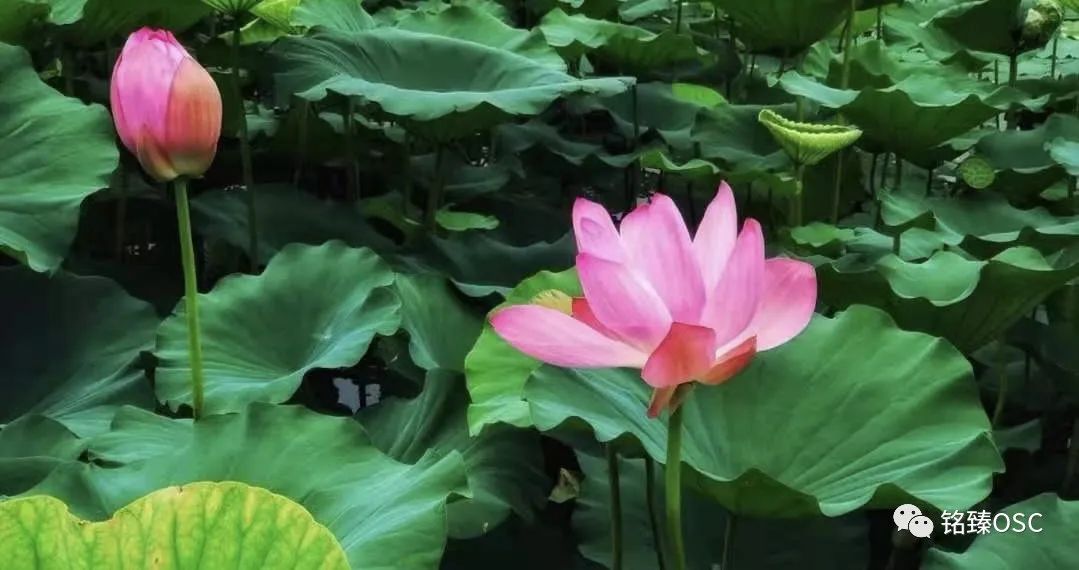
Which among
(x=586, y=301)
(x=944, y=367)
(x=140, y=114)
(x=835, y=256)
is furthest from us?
(x=835, y=256)

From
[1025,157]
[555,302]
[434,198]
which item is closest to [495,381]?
[555,302]

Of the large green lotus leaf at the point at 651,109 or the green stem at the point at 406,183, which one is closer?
the green stem at the point at 406,183

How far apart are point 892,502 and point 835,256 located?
0.53 metres

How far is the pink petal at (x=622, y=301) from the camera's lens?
1.54ft

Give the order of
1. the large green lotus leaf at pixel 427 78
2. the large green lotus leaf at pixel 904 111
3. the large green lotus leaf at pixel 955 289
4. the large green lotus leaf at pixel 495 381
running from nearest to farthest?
the large green lotus leaf at pixel 495 381 → the large green lotus leaf at pixel 955 289 → the large green lotus leaf at pixel 427 78 → the large green lotus leaf at pixel 904 111

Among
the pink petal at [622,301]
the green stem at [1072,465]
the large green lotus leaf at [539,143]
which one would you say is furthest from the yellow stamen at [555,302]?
the large green lotus leaf at [539,143]

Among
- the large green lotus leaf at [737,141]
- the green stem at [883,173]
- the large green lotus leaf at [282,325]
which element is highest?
the large green lotus leaf at [282,325]

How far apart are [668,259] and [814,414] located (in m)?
0.29

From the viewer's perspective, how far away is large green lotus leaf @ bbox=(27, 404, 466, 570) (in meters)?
0.60

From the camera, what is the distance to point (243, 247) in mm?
1221

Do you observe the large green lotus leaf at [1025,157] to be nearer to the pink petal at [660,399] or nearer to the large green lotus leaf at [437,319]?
the large green lotus leaf at [437,319]

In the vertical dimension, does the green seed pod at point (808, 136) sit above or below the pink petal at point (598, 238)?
below

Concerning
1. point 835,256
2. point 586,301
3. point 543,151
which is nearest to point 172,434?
point 586,301

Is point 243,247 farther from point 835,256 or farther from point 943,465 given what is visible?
point 943,465
